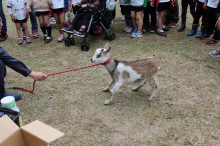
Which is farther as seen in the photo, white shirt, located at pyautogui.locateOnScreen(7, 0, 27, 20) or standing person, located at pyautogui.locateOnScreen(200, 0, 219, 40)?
white shirt, located at pyautogui.locateOnScreen(7, 0, 27, 20)

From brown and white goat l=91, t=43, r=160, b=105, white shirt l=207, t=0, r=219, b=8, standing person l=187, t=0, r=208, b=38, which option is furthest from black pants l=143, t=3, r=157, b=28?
brown and white goat l=91, t=43, r=160, b=105

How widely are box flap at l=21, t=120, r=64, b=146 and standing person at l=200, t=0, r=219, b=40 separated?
4.94 meters

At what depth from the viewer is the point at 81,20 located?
5.54 m

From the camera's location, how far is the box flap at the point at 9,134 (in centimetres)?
174

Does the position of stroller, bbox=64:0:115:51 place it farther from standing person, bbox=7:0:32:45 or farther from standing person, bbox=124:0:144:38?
standing person, bbox=7:0:32:45

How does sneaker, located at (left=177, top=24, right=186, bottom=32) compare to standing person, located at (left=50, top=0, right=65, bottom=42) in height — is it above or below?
below

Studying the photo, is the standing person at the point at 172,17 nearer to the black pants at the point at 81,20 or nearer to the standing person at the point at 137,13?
the standing person at the point at 137,13

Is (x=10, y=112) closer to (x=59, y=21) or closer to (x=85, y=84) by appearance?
(x=85, y=84)

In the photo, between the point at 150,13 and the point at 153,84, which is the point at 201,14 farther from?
the point at 153,84

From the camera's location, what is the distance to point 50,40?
20.0 ft

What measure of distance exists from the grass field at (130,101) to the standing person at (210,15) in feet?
1.71

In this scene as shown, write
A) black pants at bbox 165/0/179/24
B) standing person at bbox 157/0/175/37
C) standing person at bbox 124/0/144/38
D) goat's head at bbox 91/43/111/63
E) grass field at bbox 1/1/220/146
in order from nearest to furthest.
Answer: grass field at bbox 1/1/220/146 < goat's head at bbox 91/43/111/63 < standing person at bbox 124/0/144/38 < standing person at bbox 157/0/175/37 < black pants at bbox 165/0/179/24

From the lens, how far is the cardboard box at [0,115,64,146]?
1727 millimetres

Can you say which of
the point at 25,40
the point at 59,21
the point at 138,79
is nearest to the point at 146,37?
the point at 59,21
